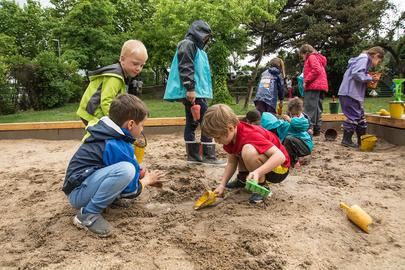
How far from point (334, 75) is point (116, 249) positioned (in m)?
17.5

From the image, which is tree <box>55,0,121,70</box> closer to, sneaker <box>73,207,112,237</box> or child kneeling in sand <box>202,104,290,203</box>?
child kneeling in sand <box>202,104,290,203</box>

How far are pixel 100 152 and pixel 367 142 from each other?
3628mm

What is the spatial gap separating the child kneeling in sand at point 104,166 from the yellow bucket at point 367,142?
3381 mm

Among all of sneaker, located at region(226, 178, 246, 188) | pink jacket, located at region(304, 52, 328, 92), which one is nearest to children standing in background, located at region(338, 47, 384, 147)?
pink jacket, located at region(304, 52, 328, 92)

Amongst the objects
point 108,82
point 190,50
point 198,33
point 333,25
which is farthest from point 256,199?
point 333,25

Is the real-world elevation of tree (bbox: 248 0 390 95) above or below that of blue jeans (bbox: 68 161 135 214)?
above

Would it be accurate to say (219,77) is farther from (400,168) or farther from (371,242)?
(371,242)

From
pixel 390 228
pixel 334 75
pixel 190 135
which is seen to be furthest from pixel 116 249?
pixel 334 75

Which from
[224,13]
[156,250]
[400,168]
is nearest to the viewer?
[156,250]

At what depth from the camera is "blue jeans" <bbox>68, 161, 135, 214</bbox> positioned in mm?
2203

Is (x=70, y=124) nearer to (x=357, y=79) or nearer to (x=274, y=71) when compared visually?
(x=274, y=71)

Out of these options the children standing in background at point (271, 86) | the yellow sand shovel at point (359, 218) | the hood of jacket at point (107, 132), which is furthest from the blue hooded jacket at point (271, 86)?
the hood of jacket at point (107, 132)

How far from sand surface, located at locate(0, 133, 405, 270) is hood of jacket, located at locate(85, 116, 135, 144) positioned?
0.54m

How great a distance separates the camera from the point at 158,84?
23.9m
